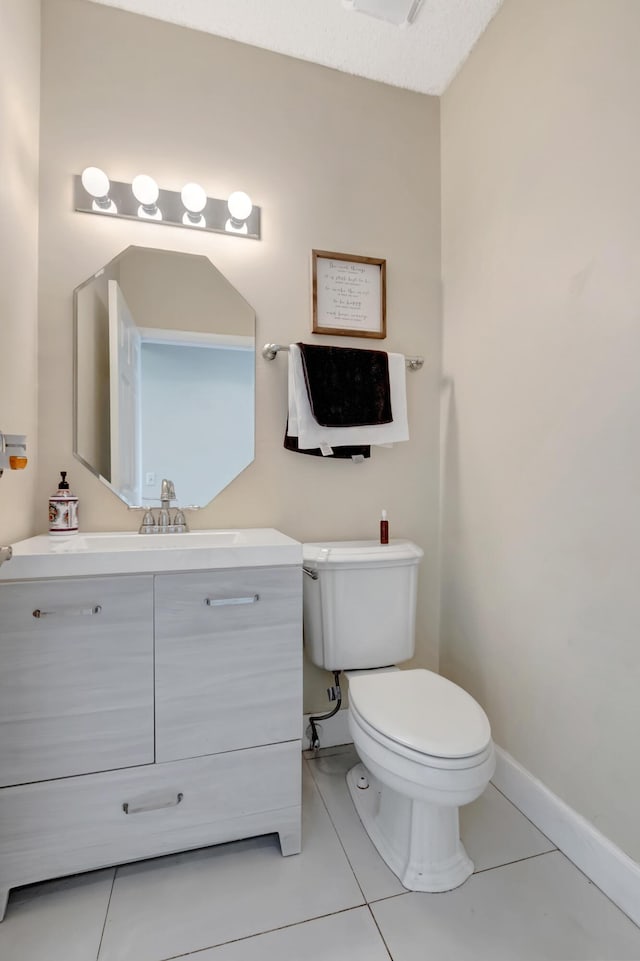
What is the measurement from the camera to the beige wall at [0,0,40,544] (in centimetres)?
120

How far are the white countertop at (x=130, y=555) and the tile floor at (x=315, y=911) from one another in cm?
79

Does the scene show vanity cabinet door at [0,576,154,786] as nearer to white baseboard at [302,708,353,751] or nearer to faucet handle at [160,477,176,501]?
faucet handle at [160,477,176,501]

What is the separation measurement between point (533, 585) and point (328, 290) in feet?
4.08

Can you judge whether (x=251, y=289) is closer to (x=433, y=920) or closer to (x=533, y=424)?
(x=533, y=424)

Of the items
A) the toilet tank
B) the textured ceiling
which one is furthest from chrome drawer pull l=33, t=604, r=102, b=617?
the textured ceiling

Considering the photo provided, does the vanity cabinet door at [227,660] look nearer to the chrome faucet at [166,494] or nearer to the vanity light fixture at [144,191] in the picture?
the chrome faucet at [166,494]

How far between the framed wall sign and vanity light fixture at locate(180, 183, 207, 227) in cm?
41

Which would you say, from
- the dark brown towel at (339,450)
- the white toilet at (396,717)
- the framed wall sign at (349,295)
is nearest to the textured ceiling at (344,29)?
the framed wall sign at (349,295)

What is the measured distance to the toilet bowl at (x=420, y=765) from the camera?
3.37ft

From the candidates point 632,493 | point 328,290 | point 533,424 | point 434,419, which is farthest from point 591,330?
point 328,290

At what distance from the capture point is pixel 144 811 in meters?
1.12

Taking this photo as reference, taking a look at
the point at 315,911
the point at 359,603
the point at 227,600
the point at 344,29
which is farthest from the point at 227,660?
the point at 344,29

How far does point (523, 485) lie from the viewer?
1.41 m

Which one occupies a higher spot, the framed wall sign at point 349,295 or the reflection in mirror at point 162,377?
the framed wall sign at point 349,295
